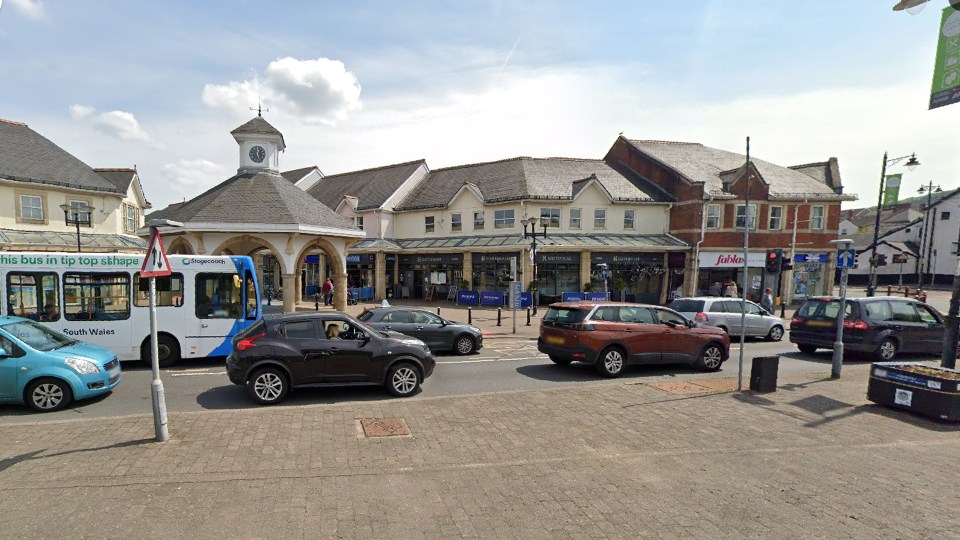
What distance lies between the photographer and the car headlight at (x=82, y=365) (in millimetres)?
7254

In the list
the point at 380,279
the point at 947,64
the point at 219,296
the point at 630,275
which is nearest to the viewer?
the point at 947,64

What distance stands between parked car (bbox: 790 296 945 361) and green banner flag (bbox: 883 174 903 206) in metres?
9.72

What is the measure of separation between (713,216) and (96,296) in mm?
30259

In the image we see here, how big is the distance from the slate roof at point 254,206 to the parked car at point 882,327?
1941 cm

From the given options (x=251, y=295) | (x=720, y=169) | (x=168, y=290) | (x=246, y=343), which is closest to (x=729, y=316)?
(x=246, y=343)

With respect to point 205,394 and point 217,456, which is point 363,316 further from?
point 217,456

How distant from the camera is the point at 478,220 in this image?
98.1 feet

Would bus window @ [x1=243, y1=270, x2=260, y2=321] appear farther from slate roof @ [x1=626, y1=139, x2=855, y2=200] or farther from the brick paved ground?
slate roof @ [x1=626, y1=139, x2=855, y2=200]

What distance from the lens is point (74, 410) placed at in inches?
285

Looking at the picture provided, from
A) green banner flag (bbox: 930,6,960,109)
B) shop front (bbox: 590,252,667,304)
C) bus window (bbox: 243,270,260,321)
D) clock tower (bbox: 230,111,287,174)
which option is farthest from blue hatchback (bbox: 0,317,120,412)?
shop front (bbox: 590,252,667,304)

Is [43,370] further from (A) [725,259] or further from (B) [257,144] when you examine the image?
(A) [725,259]

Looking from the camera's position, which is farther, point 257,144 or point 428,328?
point 257,144

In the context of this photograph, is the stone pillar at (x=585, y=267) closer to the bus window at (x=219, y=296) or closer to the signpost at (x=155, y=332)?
the bus window at (x=219, y=296)

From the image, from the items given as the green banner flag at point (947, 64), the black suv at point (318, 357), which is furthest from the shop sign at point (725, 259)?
the black suv at point (318, 357)
